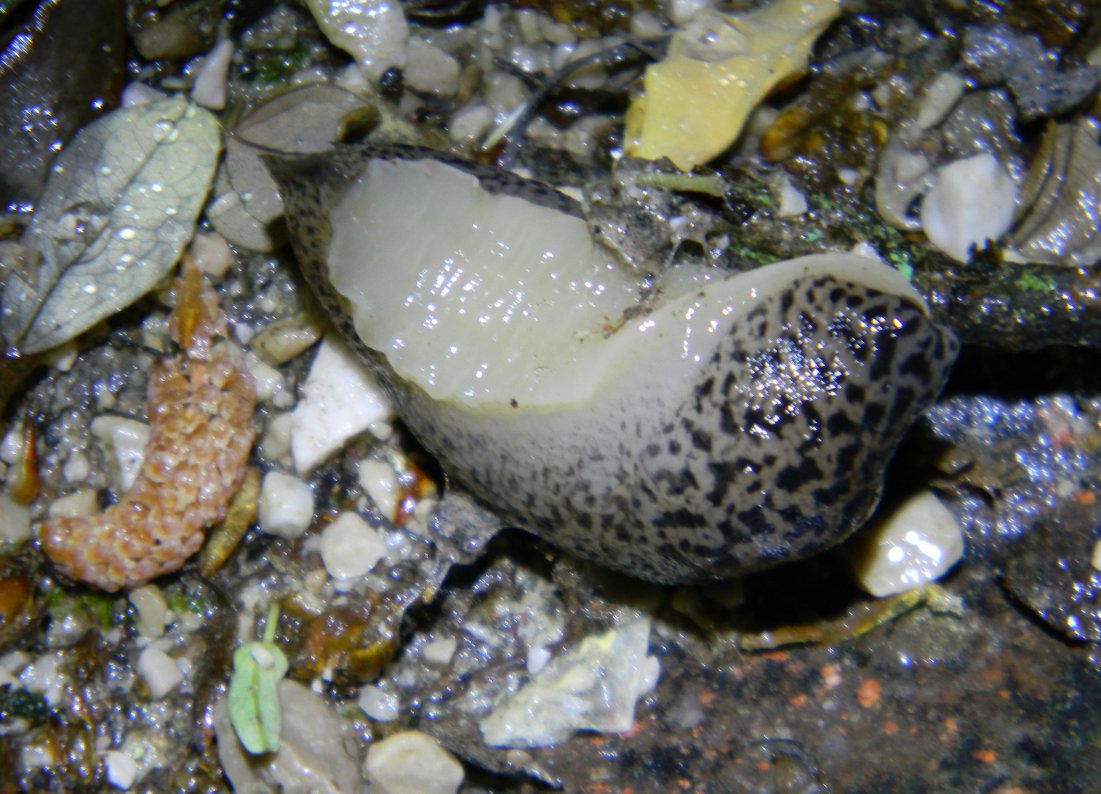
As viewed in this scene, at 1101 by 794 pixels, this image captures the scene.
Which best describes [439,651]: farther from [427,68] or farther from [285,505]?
[427,68]

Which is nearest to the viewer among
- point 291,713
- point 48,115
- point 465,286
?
point 465,286

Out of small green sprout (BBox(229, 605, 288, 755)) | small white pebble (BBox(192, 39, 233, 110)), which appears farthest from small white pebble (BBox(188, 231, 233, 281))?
small green sprout (BBox(229, 605, 288, 755))

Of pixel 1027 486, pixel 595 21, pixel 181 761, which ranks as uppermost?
pixel 595 21

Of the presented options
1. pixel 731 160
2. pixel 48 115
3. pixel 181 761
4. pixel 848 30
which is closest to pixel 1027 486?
pixel 731 160

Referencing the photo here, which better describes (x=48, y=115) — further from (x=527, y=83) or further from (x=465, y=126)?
(x=527, y=83)

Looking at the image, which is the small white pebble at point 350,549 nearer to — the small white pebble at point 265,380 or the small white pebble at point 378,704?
the small white pebble at point 378,704

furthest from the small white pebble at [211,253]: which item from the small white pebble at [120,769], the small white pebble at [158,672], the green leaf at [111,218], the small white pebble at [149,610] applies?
the small white pebble at [120,769]

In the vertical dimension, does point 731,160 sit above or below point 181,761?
above

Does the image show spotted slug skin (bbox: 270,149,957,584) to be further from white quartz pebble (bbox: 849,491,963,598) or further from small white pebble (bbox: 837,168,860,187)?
small white pebble (bbox: 837,168,860,187)
